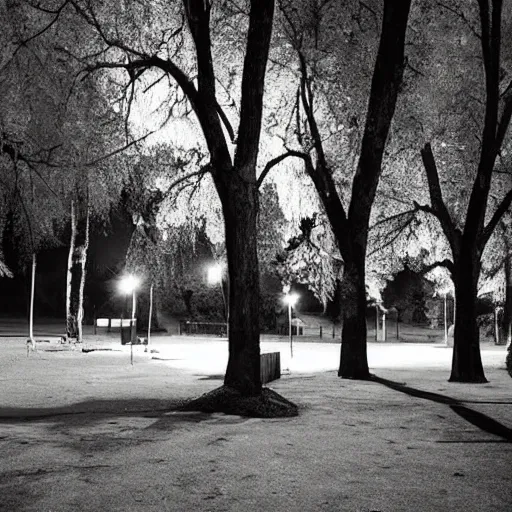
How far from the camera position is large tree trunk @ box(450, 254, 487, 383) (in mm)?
15586

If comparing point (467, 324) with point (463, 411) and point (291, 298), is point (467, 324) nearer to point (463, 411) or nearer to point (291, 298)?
point (463, 411)

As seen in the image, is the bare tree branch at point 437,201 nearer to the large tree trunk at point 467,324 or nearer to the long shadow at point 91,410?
the large tree trunk at point 467,324

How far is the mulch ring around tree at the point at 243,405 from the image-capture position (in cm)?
961

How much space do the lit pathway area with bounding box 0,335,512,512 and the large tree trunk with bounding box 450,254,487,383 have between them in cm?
194

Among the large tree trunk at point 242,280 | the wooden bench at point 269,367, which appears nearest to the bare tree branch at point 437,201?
the wooden bench at point 269,367

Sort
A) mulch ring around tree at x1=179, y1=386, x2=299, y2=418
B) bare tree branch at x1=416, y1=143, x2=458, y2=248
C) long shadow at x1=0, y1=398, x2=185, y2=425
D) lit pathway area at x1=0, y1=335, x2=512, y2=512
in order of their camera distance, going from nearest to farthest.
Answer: lit pathway area at x1=0, y1=335, x2=512, y2=512, long shadow at x1=0, y1=398, x2=185, y2=425, mulch ring around tree at x1=179, y1=386, x2=299, y2=418, bare tree branch at x1=416, y1=143, x2=458, y2=248

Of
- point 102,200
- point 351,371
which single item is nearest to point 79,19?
point 102,200

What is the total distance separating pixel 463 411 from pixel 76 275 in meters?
17.2

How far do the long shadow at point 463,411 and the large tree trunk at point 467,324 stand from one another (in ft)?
5.22

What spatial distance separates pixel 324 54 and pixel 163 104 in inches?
158

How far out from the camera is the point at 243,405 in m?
9.73

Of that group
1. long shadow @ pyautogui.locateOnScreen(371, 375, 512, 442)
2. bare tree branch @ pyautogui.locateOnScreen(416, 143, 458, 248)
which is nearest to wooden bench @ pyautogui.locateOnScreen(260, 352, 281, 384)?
long shadow @ pyautogui.locateOnScreen(371, 375, 512, 442)

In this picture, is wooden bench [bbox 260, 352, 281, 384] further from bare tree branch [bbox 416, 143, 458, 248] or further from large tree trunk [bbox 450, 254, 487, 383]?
bare tree branch [bbox 416, 143, 458, 248]

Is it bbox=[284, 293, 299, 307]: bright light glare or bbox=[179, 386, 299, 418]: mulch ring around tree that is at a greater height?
bbox=[284, 293, 299, 307]: bright light glare
